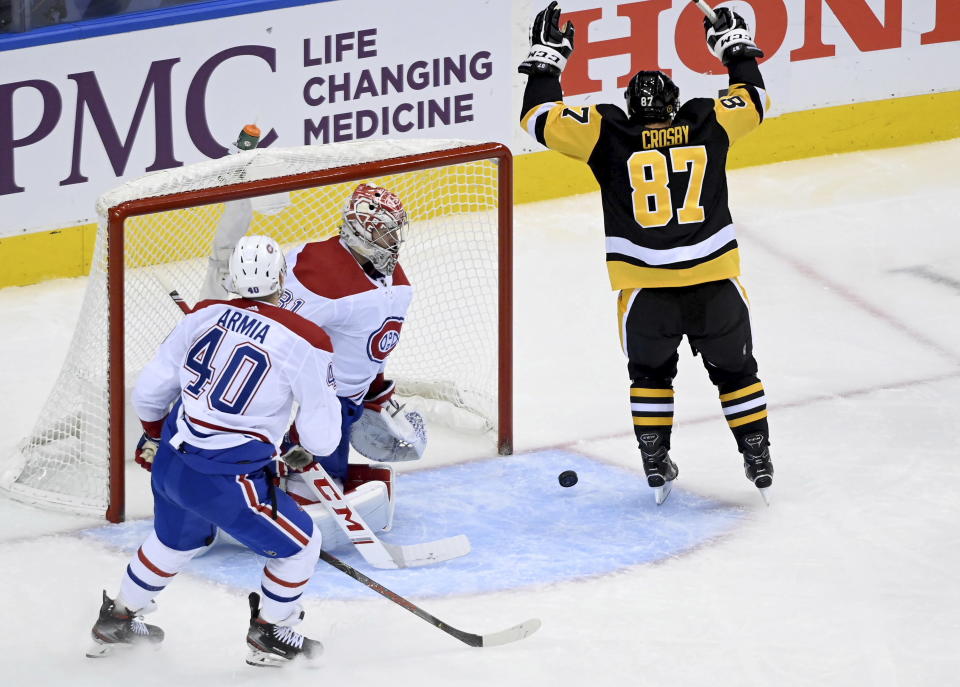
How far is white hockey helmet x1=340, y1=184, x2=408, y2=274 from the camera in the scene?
475cm

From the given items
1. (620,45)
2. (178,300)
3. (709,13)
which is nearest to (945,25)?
(620,45)

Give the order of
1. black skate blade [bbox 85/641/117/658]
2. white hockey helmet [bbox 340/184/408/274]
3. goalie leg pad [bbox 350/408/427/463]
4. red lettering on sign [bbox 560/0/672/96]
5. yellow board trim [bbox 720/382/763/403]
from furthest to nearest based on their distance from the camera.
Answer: red lettering on sign [bbox 560/0/672/96] < goalie leg pad [bbox 350/408/427/463] < yellow board trim [bbox 720/382/763/403] < white hockey helmet [bbox 340/184/408/274] < black skate blade [bbox 85/641/117/658]

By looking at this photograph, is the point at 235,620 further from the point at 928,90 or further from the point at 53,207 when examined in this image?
the point at 928,90

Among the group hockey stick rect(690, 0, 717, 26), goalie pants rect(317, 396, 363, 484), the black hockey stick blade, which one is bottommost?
goalie pants rect(317, 396, 363, 484)

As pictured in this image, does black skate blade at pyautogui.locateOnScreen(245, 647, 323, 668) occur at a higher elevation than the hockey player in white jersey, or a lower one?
lower

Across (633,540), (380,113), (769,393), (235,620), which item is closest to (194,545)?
(235,620)

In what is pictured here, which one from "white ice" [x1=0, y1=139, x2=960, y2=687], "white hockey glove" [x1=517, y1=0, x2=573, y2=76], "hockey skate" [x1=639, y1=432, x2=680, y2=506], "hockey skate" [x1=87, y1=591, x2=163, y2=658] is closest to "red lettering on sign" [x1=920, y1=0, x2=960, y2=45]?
"white ice" [x1=0, y1=139, x2=960, y2=687]

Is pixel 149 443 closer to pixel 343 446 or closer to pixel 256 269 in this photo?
pixel 256 269

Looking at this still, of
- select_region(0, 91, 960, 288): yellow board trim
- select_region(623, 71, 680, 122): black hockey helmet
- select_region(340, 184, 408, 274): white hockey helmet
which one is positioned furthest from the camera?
select_region(0, 91, 960, 288): yellow board trim

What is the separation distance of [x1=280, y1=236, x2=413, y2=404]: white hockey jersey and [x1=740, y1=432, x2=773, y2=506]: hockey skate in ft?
3.25

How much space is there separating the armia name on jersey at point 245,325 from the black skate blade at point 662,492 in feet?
5.05

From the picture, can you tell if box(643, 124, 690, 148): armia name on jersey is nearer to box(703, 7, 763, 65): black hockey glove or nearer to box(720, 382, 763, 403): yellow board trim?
box(703, 7, 763, 65): black hockey glove

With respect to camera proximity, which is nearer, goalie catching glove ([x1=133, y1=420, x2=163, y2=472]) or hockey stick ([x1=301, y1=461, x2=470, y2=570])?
goalie catching glove ([x1=133, y1=420, x2=163, y2=472])

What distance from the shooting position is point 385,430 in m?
5.19
